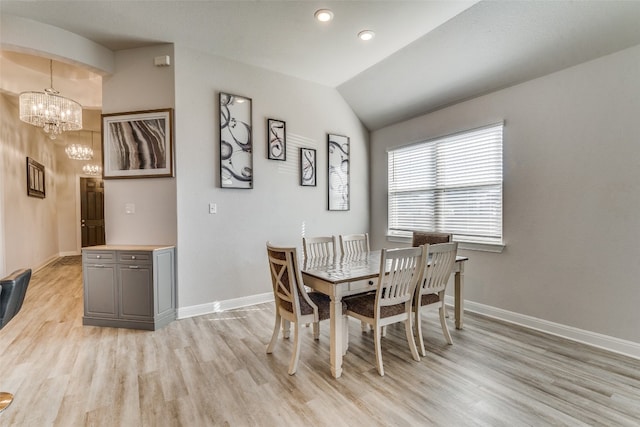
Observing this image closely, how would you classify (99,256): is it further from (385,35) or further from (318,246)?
(385,35)

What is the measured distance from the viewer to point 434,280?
262cm

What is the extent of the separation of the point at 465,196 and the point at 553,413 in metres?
2.41

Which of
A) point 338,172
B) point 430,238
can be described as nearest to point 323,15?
point 338,172

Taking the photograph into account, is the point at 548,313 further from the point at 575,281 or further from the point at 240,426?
the point at 240,426

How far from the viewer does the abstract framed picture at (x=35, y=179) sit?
533cm

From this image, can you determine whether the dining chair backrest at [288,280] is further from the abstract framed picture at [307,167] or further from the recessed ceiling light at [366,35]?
the recessed ceiling light at [366,35]

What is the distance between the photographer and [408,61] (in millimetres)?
3521

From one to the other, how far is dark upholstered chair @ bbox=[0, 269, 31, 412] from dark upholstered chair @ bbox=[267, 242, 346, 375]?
152 cm

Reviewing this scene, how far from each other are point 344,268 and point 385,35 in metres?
2.42

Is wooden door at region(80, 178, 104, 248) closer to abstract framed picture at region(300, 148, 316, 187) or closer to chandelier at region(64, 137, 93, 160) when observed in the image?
chandelier at region(64, 137, 93, 160)

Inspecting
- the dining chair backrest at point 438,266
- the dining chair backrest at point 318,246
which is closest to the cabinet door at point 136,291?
the dining chair backrest at point 318,246

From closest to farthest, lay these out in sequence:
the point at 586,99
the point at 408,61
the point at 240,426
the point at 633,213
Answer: the point at 240,426
the point at 633,213
the point at 586,99
the point at 408,61

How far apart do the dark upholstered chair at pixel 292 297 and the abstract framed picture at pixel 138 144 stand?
1.86m

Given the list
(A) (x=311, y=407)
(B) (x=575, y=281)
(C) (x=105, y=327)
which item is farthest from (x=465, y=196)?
(C) (x=105, y=327)
